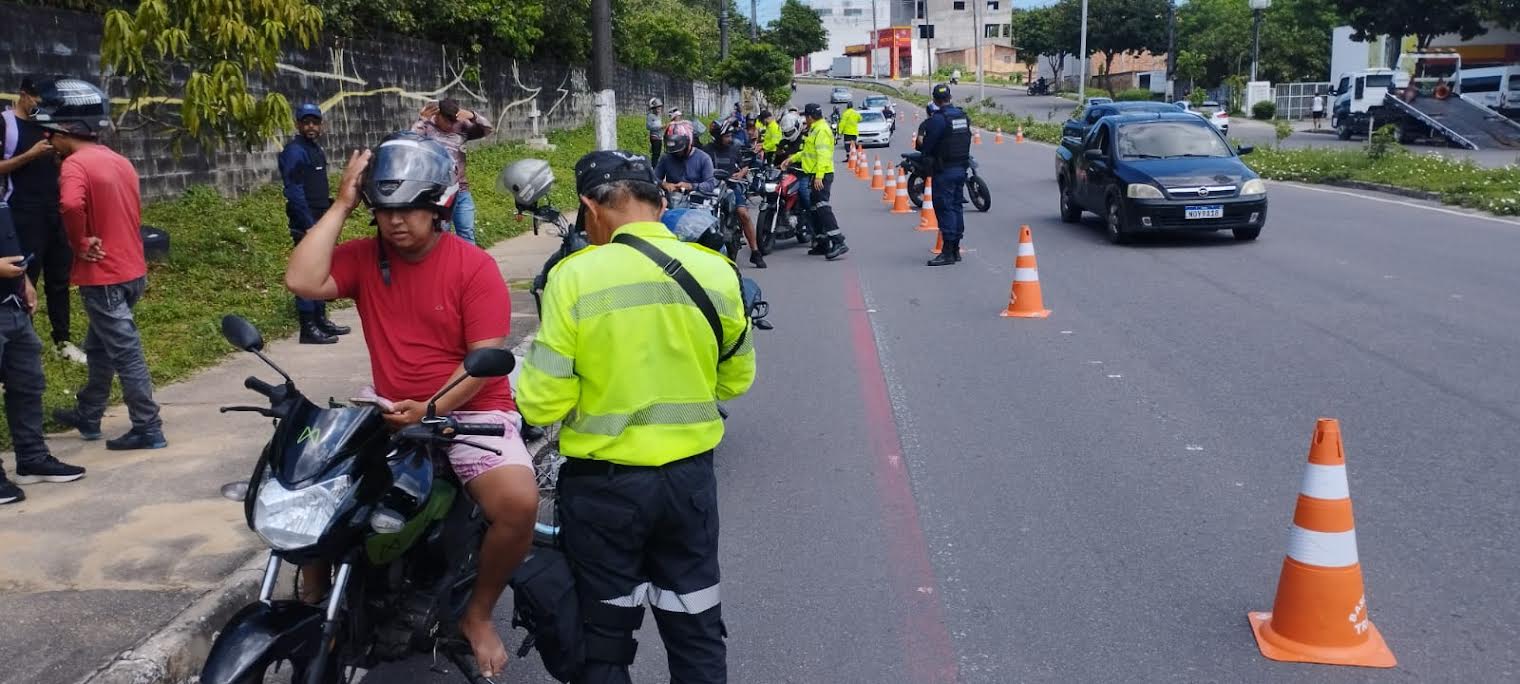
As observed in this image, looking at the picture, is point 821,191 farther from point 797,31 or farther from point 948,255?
point 797,31

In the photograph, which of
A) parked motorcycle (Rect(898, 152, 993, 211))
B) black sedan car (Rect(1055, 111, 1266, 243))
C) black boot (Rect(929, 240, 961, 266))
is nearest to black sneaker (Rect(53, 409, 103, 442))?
black boot (Rect(929, 240, 961, 266))

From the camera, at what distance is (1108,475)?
633cm

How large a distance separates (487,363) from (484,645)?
989 millimetres

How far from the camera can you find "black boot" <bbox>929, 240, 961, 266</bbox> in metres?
14.2

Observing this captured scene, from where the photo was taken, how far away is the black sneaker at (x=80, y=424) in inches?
272

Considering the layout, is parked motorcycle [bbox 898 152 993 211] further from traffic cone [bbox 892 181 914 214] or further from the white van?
the white van

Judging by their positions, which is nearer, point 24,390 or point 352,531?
point 352,531

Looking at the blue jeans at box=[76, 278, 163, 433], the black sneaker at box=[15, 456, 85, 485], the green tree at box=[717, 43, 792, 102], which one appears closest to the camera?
the black sneaker at box=[15, 456, 85, 485]

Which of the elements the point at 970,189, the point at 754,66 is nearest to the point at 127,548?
the point at 970,189

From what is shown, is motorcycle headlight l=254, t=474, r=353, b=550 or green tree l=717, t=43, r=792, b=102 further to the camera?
green tree l=717, t=43, r=792, b=102

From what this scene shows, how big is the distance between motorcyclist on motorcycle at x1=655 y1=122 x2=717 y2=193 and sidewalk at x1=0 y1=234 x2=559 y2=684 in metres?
5.07

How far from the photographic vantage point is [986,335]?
1007 centimetres

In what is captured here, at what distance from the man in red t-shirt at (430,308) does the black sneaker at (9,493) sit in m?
2.82

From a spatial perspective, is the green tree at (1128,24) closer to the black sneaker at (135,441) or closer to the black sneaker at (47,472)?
the black sneaker at (135,441)
